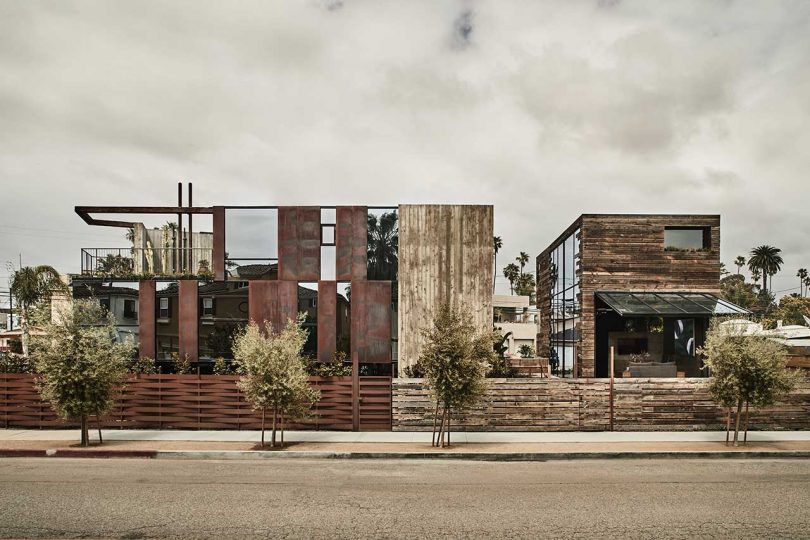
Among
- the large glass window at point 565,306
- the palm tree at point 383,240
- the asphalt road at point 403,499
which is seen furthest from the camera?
the large glass window at point 565,306

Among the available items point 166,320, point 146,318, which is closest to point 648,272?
point 166,320

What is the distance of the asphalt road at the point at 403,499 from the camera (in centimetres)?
998

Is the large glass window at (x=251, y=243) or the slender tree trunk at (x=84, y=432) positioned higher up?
the large glass window at (x=251, y=243)

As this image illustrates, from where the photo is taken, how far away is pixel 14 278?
37.4 meters

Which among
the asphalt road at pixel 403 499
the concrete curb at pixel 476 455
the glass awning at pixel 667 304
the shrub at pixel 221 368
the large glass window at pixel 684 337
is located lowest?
the concrete curb at pixel 476 455

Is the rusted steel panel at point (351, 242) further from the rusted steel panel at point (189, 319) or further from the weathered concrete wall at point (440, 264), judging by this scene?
the rusted steel panel at point (189, 319)

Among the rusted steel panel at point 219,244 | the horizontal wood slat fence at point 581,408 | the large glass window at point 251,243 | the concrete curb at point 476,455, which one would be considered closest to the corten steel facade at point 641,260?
the horizontal wood slat fence at point 581,408

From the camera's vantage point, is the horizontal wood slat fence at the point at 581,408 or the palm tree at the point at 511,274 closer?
the horizontal wood slat fence at the point at 581,408

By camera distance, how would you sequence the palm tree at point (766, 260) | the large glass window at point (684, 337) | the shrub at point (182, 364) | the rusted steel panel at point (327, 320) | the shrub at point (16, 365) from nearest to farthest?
the shrub at point (16, 365), the shrub at point (182, 364), the rusted steel panel at point (327, 320), the large glass window at point (684, 337), the palm tree at point (766, 260)

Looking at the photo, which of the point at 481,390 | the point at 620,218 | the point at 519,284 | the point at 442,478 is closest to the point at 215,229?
the point at 481,390

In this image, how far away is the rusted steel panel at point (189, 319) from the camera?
2348 centimetres

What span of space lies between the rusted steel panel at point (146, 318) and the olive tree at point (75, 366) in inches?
240

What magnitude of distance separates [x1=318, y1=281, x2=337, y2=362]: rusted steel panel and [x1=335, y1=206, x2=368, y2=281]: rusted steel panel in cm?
66

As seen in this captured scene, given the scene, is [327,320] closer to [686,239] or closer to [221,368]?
[221,368]
